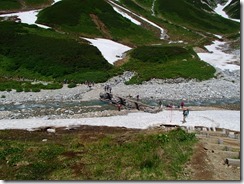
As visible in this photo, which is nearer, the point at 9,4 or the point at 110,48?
the point at 110,48

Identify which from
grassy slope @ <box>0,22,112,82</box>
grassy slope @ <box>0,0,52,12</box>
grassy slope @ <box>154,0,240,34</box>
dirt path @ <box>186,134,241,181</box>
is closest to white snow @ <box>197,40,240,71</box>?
dirt path @ <box>186,134,241,181</box>

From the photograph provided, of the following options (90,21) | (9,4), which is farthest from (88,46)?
(9,4)

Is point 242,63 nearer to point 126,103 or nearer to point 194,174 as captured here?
point 194,174

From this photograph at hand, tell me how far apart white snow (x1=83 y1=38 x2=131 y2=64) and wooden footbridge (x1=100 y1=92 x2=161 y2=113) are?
17.2 meters

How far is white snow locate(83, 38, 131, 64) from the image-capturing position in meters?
61.2

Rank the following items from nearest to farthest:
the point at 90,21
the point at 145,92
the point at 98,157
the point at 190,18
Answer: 1. the point at 98,157
2. the point at 145,92
3. the point at 90,21
4. the point at 190,18

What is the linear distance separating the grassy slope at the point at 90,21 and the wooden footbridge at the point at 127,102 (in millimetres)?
32296

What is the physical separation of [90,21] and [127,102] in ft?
143

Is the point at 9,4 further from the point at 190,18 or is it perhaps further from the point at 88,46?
the point at 190,18

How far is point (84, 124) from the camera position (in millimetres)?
33250

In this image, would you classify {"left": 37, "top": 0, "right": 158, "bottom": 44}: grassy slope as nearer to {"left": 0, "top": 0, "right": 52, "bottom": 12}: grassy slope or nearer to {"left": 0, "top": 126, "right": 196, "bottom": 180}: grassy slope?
{"left": 0, "top": 0, "right": 52, "bottom": 12}: grassy slope

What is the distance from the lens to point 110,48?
65562 mm

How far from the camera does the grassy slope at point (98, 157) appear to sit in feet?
64.4

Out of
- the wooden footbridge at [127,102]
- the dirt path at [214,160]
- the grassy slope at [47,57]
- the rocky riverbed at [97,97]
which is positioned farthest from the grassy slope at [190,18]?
the dirt path at [214,160]
